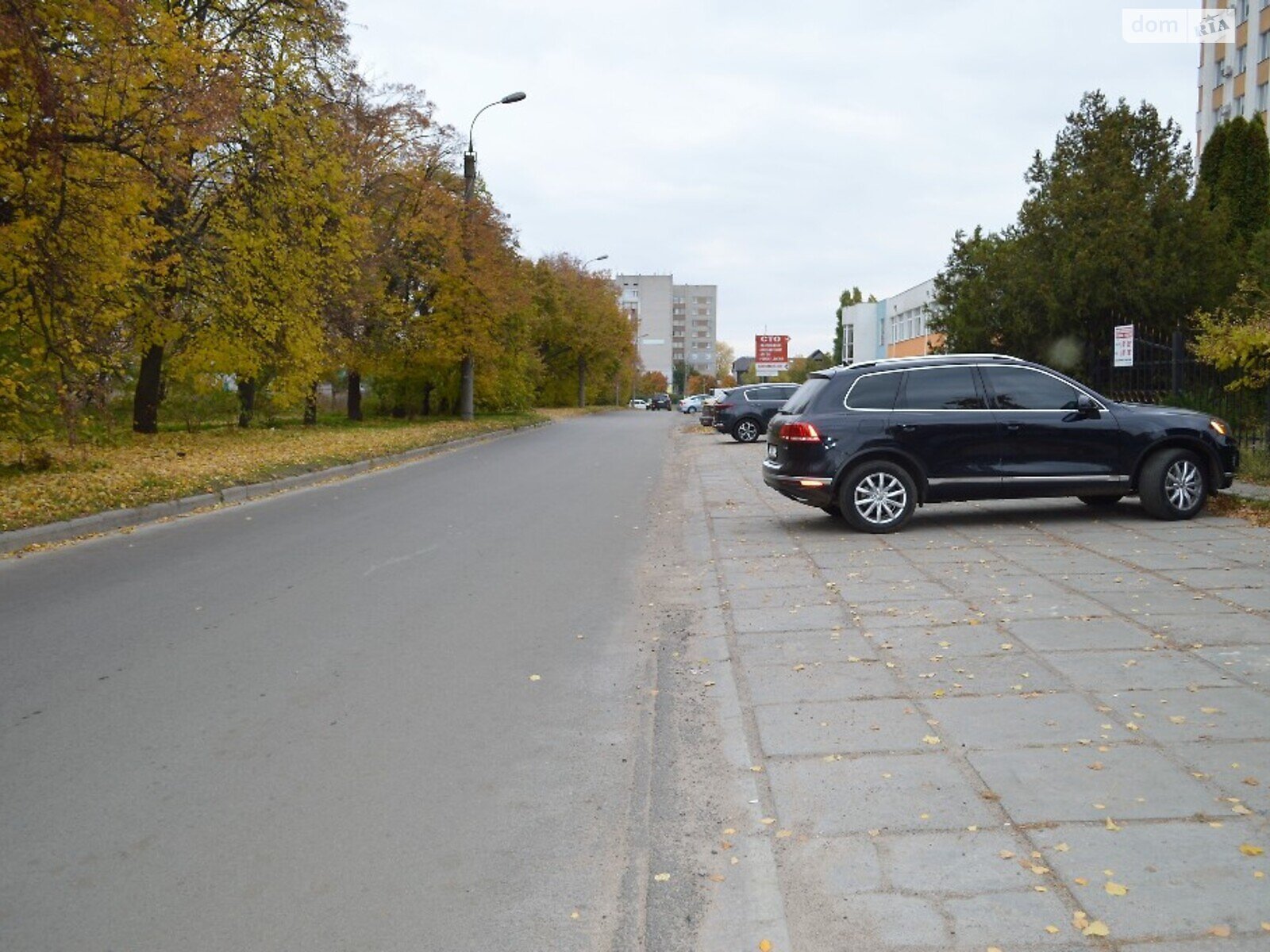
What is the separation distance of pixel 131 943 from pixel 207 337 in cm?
2469

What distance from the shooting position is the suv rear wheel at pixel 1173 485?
11.9 meters

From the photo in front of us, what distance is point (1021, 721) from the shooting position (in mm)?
5352

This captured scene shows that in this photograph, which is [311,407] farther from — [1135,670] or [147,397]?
[1135,670]

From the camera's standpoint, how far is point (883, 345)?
3691 inches

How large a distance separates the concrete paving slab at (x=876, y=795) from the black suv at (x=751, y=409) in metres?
29.3

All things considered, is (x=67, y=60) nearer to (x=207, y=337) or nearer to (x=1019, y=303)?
(x=207, y=337)

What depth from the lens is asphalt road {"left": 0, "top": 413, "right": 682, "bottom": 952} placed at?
371cm

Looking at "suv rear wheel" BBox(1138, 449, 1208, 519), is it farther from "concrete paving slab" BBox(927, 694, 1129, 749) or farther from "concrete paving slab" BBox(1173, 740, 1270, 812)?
"concrete paving slab" BBox(1173, 740, 1270, 812)

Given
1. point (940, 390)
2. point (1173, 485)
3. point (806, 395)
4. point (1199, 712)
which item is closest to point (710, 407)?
point (806, 395)

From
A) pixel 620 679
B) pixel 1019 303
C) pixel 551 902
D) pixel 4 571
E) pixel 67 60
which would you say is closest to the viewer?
pixel 551 902

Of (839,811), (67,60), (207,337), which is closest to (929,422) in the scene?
(839,811)

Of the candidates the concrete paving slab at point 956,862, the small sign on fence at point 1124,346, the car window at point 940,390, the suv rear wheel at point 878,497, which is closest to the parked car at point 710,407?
the small sign on fence at point 1124,346

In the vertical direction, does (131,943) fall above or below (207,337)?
below

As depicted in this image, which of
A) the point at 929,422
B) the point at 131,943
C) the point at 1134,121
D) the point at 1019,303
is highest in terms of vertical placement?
the point at 1134,121
